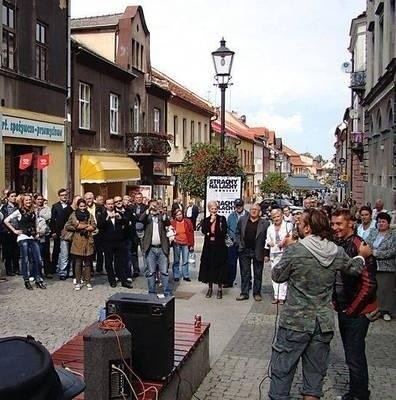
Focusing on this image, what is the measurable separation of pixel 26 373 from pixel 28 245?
362 inches

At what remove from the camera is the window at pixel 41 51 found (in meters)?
19.3

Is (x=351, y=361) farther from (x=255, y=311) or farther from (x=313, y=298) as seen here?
(x=255, y=311)

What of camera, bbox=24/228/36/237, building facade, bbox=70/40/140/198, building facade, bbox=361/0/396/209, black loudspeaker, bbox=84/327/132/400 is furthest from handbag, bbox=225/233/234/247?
building facade, bbox=70/40/140/198

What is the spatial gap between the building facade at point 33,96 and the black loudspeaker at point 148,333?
1349cm

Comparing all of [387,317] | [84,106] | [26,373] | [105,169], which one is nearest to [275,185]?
[105,169]

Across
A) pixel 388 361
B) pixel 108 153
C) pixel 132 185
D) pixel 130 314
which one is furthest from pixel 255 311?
pixel 132 185

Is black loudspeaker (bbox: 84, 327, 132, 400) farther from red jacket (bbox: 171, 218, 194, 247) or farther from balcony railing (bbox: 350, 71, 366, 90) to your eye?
balcony railing (bbox: 350, 71, 366, 90)

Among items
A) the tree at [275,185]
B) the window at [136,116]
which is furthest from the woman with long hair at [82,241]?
the tree at [275,185]

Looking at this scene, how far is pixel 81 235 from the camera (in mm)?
11180

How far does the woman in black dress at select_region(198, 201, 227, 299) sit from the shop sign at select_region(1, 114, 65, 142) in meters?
9.07

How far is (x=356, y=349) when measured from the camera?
5.18 m

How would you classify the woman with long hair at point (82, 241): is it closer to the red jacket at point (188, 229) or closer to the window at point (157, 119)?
the red jacket at point (188, 229)

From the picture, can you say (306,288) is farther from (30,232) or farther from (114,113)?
(114,113)

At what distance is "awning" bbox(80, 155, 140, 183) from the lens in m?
23.0
